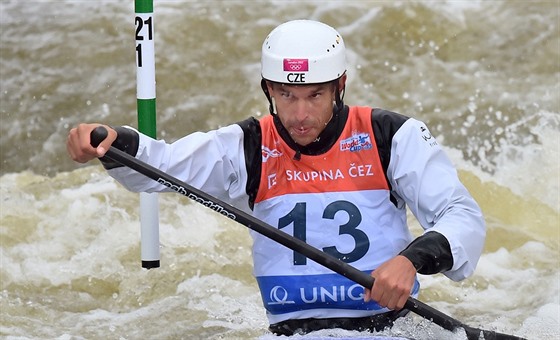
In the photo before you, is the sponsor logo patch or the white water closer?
the sponsor logo patch

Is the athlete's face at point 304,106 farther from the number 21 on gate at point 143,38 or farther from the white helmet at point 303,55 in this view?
the number 21 on gate at point 143,38

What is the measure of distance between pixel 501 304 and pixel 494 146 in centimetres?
191

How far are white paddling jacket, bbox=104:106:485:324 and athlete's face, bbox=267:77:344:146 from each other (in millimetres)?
79

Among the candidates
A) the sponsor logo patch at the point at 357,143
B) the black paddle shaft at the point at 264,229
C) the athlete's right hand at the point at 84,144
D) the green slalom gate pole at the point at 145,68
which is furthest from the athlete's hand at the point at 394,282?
the green slalom gate pole at the point at 145,68

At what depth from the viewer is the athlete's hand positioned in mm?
3318

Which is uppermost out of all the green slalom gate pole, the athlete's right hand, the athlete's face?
the athlete's face

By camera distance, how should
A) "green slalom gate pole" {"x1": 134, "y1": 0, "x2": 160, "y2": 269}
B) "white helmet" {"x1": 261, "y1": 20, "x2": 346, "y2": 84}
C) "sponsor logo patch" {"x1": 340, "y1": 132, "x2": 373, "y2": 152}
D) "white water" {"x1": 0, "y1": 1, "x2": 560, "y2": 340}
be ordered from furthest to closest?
"white water" {"x1": 0, "y1": 1, "x2": 560, "y2": 340} → "green slalom gate pole" {"x1": 134, "y1": 0, "x2": 160, "y2": 269} → "sponsor logo patch" {"x1": 340, "y1": 132, "x2": 373, "y2": 152} → "white helmet" {"x1": 261, "y1": 20, "x2": 346, "y2": 84}

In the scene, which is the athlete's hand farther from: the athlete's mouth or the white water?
Result: the white water

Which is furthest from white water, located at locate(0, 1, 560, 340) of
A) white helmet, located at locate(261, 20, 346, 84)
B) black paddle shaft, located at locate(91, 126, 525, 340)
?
white helmet, located at locate(261, 20, 346, 84)

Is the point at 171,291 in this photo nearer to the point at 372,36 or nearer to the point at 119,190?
the point at 119,190

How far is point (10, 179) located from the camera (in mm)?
7523

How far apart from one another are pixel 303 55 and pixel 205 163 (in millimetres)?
482

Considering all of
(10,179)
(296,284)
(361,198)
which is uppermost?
(361,198)

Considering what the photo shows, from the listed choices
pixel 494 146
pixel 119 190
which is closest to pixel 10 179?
pixel 119 190
